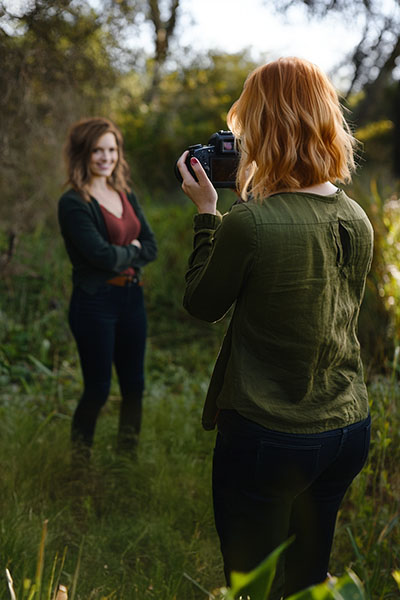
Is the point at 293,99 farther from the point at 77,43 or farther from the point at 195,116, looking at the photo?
the point at 195,116

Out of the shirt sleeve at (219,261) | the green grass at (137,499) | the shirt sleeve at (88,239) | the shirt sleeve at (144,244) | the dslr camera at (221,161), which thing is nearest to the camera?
the shirt sleeve at (219,261)

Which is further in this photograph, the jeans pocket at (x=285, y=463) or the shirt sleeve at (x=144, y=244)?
the shirt sleeve at (x=144, y=244)

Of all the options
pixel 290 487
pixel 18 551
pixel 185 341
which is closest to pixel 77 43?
pixel 185 341

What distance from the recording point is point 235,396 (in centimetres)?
138

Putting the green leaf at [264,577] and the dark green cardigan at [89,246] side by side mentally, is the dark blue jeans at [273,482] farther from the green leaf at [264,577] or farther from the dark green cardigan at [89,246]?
the dark green cardigan at [89,246]

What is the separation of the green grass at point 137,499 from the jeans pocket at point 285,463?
31 centimetres

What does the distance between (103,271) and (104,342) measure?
0.34 metres

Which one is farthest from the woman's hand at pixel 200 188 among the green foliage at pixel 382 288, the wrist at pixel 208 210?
the green foliage at pixel 382 288

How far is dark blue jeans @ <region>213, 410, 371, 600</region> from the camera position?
1.36m

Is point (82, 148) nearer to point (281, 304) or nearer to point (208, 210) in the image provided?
point (208, 210)

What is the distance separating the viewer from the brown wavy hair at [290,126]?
1.28 m

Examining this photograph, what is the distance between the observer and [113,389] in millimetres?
3898

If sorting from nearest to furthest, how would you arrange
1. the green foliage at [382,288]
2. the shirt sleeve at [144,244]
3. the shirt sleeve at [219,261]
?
the shirt sleeve at [219,261] < the shirt sleeve at [144,244] < the green foliage at [382,288]

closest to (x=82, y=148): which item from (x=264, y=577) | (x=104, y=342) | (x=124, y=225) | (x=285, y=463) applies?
(x=124, y=225)
